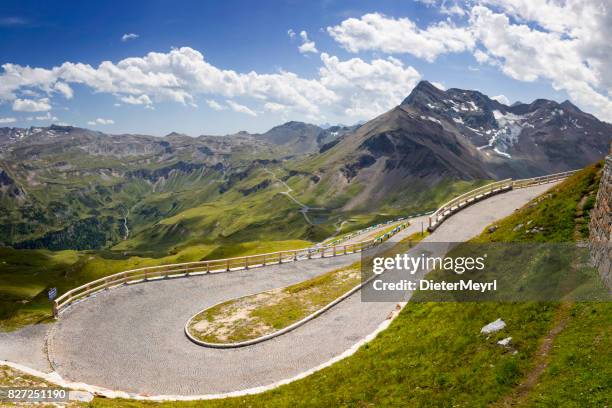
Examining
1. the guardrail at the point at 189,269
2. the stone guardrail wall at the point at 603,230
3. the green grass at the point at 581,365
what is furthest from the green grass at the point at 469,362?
the guardrail at the point at 189,269

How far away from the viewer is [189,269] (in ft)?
151

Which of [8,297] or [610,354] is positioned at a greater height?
[610,354]

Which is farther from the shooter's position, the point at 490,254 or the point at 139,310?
the point at 139,310

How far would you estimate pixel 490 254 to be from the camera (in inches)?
1139

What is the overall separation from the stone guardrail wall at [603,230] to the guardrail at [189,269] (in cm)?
3259

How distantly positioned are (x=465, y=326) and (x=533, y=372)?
5.71m

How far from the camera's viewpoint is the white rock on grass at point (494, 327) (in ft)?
66.3

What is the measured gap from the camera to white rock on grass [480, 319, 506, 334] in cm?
2022

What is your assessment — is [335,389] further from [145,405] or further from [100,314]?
[100,314]

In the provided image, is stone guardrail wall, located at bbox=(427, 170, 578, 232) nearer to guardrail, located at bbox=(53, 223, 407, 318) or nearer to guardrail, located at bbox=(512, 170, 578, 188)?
guardrail, located at bbox=(512, 170, 578, 188)

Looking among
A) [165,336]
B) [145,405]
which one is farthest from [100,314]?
[145,405]

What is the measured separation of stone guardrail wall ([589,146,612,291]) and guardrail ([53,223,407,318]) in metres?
32.6

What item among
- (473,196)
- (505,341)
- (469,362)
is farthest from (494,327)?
(473,196)

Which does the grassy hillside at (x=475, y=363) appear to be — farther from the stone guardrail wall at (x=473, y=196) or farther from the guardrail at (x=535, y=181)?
the guardrail at (x=535, y=181)
